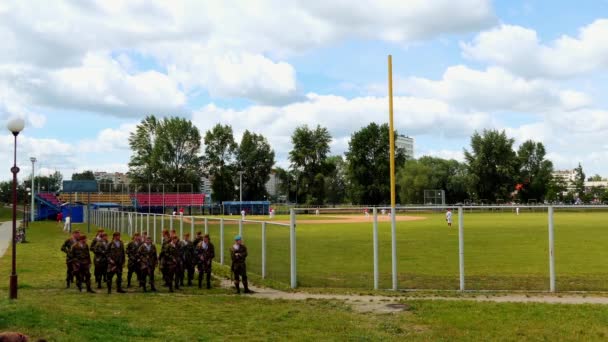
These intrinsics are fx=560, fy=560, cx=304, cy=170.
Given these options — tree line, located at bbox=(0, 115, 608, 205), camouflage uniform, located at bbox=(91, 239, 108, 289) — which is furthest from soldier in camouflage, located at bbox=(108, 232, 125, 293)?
tree line, located at bbox=(0, 115, 608, 205)

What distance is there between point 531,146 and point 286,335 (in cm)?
12827

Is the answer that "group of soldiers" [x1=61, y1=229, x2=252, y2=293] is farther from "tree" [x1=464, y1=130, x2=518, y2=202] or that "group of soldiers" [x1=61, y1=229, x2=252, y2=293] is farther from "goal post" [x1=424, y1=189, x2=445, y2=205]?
"tree" [x1=464, y1=130, x2=518, y2=202]

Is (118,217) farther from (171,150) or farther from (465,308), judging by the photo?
(171,150)

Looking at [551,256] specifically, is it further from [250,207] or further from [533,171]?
[533,171]

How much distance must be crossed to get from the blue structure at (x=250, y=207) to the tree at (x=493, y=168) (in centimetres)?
4239

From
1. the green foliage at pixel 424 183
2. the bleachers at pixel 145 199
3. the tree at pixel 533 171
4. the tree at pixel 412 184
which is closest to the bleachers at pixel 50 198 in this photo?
the bleachers at pixel 145 199

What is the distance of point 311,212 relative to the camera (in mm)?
95375

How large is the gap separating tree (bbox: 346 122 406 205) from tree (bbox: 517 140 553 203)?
86.7ft

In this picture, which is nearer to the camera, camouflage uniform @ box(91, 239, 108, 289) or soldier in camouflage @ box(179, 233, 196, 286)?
camouflage uniform @ box(91, 239, 108, 289)

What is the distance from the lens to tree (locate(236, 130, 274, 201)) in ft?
383

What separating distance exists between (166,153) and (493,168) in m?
63.0

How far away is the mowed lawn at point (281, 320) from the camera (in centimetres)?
926

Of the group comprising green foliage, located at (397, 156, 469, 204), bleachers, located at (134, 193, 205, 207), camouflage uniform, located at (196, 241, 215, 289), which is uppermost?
green foliage, located at (397, 156, 469, 204)

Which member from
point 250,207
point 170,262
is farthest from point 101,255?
point 250,207
